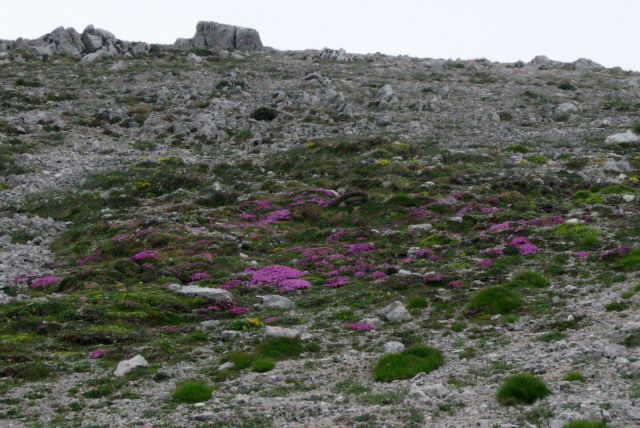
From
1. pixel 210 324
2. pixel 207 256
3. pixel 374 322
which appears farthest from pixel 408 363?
pixel 207 256

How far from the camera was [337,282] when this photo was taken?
26.7 metres

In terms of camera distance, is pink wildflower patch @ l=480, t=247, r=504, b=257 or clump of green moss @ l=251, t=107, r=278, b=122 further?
clump of green moss @ l=251, t=107, r=278, b=122

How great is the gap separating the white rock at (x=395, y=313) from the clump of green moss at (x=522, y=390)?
7.20 metres

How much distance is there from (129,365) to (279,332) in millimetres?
4624

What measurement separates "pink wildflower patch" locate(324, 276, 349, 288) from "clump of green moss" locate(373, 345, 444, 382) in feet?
27.8

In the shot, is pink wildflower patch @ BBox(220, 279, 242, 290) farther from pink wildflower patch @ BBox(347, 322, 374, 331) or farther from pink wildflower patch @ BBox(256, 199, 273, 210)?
pink wildflower patch @ BBox(256, 199, 273, 210)

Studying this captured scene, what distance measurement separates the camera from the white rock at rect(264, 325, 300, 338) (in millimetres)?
20422

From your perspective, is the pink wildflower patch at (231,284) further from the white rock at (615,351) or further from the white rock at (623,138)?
the white rock at (623,138)

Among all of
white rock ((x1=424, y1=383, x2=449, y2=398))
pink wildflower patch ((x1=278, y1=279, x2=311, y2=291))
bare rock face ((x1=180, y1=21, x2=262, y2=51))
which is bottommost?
pink wildflower patch ((x1=278, y1=279, x2=311, y2=291))

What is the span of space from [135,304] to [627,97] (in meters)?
59.4

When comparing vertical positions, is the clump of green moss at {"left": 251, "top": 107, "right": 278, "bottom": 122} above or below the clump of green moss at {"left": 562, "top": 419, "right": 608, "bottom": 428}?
above

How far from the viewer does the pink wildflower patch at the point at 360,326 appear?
21047 mm

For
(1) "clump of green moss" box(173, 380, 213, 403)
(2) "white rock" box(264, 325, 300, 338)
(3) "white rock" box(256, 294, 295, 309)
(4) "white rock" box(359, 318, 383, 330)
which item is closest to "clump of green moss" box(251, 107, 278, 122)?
→ (3) "white rock" box(256, 294, 295, 309)

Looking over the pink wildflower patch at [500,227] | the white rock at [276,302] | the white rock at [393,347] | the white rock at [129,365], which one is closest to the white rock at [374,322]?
the white rock at [393,347]
